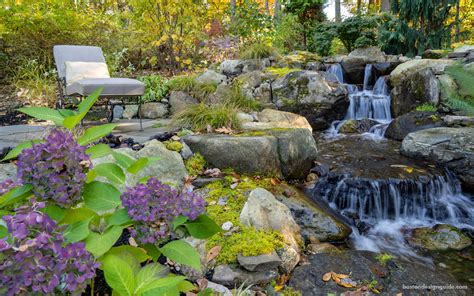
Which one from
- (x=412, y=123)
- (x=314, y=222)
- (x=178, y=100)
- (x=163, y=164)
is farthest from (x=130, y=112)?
(x=412, y=123)

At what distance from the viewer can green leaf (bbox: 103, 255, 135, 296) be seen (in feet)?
2.48

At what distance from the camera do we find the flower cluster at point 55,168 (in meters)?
0.86

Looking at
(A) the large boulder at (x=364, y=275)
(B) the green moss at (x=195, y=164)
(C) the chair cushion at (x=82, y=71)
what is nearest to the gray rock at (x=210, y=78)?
(C) the chair cushion at (x=82, y=71)

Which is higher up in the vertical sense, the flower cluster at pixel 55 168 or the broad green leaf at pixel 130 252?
the flower cluster at pixel 55 168

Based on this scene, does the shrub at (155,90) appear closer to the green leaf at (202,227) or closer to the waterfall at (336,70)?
the waterfall at (336,70)

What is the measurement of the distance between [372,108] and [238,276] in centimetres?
567

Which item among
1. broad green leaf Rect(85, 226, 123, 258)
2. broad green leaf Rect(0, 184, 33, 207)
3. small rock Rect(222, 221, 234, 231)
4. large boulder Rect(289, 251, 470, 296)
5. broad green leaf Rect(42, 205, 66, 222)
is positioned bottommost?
large boulder Rect(289, 251, 470, 296)

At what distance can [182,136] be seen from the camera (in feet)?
12.2

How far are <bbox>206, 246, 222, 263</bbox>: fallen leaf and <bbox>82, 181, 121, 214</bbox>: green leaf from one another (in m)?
1.24

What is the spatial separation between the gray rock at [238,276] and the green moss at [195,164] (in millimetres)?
1312

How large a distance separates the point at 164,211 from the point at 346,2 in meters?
24.0

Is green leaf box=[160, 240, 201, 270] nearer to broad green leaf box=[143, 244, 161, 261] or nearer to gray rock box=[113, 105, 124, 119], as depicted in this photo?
broad green leaf box=[143, 244, 161, 261]

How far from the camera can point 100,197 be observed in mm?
973

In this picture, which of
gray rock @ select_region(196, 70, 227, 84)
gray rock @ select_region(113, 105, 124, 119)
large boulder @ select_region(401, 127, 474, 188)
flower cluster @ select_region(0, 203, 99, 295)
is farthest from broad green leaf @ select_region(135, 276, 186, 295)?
gray rock @ select_region(113, 105, 124, 119)
